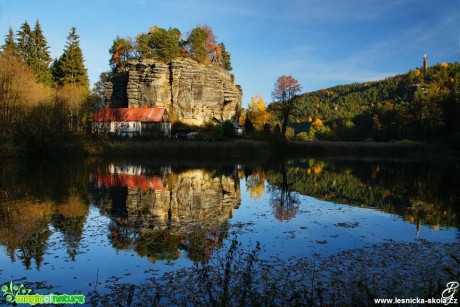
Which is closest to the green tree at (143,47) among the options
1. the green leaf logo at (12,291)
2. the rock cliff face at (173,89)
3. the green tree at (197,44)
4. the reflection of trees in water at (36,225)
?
the rock cliff face at (173,89)

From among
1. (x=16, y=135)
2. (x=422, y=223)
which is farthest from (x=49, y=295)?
(x=16, y=135)

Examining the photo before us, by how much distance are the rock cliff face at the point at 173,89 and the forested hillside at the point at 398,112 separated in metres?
14.7

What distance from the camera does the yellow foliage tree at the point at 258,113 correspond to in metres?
91.1

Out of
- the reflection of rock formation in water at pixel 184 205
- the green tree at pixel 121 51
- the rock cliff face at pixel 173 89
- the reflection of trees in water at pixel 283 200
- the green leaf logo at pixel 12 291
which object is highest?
the green tree at pixel 121 51

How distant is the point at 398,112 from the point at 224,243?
94.4 metres

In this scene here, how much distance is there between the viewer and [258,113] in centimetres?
9344

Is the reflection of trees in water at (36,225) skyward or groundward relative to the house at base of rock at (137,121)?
groundward

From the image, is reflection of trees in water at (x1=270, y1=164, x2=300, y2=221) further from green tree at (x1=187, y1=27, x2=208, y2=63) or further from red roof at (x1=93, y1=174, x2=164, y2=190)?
green tree at (x1=187, y1=27, x2=208, y2=63)

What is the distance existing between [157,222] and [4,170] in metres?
19.6

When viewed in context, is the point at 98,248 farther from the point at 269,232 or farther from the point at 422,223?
the point at 422,223

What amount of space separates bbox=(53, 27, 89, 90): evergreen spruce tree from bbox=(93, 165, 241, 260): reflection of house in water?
5033cm

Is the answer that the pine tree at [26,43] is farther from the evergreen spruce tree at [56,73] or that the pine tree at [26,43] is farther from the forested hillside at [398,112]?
the forested hillside at [398,112]

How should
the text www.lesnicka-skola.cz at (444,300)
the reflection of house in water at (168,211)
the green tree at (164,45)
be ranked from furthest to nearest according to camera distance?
the green tree at (164,45) → the reflection of house in water at (168,211) → the text www.lesnicka-skola.cz at (444,300)

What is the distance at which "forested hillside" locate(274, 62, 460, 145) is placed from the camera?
68875 mm
